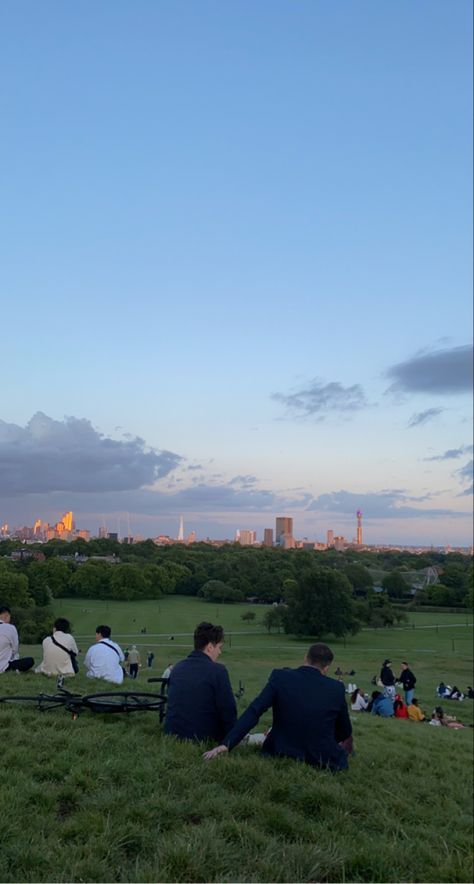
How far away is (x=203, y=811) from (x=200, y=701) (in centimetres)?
173

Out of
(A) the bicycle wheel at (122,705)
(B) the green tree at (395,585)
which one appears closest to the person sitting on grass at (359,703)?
(A) the bicycle wheel at (122,705)

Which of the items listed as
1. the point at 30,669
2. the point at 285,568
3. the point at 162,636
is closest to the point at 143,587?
the point at 162,636

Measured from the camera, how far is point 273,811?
5504 mm

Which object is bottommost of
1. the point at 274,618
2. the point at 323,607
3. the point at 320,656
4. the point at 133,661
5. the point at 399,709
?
the point at 399,709

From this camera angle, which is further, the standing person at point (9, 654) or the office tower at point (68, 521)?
the office tower at point (68, 521)

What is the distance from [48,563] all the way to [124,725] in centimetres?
729

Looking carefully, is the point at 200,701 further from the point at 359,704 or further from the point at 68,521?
the point at 359,704

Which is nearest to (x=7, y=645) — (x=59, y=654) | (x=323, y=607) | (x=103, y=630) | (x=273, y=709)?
(x=59, y=654)

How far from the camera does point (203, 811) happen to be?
5379mm

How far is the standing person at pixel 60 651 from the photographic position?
1117cm

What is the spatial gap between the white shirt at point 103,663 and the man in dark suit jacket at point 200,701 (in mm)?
4048

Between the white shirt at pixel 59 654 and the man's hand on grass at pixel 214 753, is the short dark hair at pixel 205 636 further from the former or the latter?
the white shirt at pixel 59 654

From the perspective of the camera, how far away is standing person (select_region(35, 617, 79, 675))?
1117 cm

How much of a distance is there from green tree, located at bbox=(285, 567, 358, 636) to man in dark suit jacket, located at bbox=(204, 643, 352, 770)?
72.6 ft
